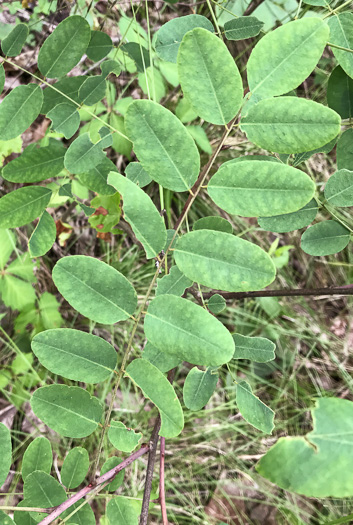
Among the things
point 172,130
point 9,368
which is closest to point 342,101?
point 172,130

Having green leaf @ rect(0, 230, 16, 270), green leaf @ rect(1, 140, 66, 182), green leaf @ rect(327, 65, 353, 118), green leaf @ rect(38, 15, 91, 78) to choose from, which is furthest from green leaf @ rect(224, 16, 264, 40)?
green leaf @ rect(0, 230, 16, 270)

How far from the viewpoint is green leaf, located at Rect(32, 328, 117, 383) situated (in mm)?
607

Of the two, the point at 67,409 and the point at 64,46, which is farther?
the point at 64,46

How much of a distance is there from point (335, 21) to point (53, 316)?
1640 mm

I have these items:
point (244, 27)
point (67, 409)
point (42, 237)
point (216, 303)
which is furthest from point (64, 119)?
point (67, 409)

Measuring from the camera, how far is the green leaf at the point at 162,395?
0.57 m

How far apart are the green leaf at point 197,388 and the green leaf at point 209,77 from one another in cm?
50

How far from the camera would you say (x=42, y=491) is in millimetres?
667

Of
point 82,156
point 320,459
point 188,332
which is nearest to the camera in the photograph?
point 320,459

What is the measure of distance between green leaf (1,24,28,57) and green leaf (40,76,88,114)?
0.33 feet

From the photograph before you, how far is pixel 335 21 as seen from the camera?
70 cm

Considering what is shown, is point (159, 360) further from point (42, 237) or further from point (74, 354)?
point (42, 237)

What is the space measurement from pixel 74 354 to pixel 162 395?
0.15 metres

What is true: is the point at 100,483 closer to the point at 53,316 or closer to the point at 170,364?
the point at 170,364
